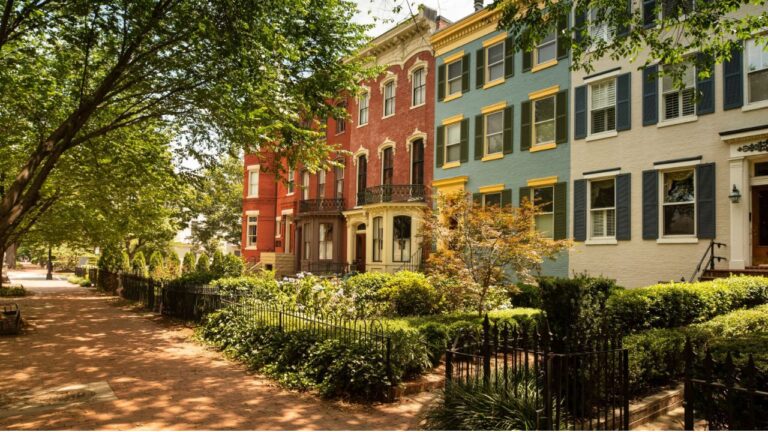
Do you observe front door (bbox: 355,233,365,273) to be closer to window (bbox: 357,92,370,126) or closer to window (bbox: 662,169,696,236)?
window (bbox: 357,92,370,126)

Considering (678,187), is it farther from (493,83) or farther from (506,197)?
(493,83)

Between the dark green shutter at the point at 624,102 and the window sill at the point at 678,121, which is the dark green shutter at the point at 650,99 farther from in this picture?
the dark green shutter at the point at 624,102

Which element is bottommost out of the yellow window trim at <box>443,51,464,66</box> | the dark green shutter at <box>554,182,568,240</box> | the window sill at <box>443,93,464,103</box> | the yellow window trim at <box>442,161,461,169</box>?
the dark green shutter at <box>554,182,568,240</box>

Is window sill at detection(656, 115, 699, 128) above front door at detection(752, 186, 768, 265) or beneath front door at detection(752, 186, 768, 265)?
above

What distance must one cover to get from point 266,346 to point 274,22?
656 centimetres

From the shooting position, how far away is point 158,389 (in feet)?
26.3

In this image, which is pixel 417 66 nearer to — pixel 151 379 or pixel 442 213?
pixel 442 213

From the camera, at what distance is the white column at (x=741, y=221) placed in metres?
14.0

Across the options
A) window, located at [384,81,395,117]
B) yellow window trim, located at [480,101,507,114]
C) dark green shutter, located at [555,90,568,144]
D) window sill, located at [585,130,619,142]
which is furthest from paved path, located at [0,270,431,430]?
window, located at [384,81,395,117]

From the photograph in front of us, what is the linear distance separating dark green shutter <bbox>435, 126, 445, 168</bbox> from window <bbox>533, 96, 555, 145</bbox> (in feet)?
16.7

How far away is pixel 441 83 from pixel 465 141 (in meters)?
3.61

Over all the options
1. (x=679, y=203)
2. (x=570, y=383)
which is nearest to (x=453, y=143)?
(x=679, y=203)

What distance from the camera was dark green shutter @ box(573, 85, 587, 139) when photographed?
1848 centimetres

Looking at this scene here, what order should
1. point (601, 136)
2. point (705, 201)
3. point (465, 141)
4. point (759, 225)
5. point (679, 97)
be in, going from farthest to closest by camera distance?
point (465, 141) < point (601, 136) < point (679, 97) < point (705, 201) < point (759, 225)
